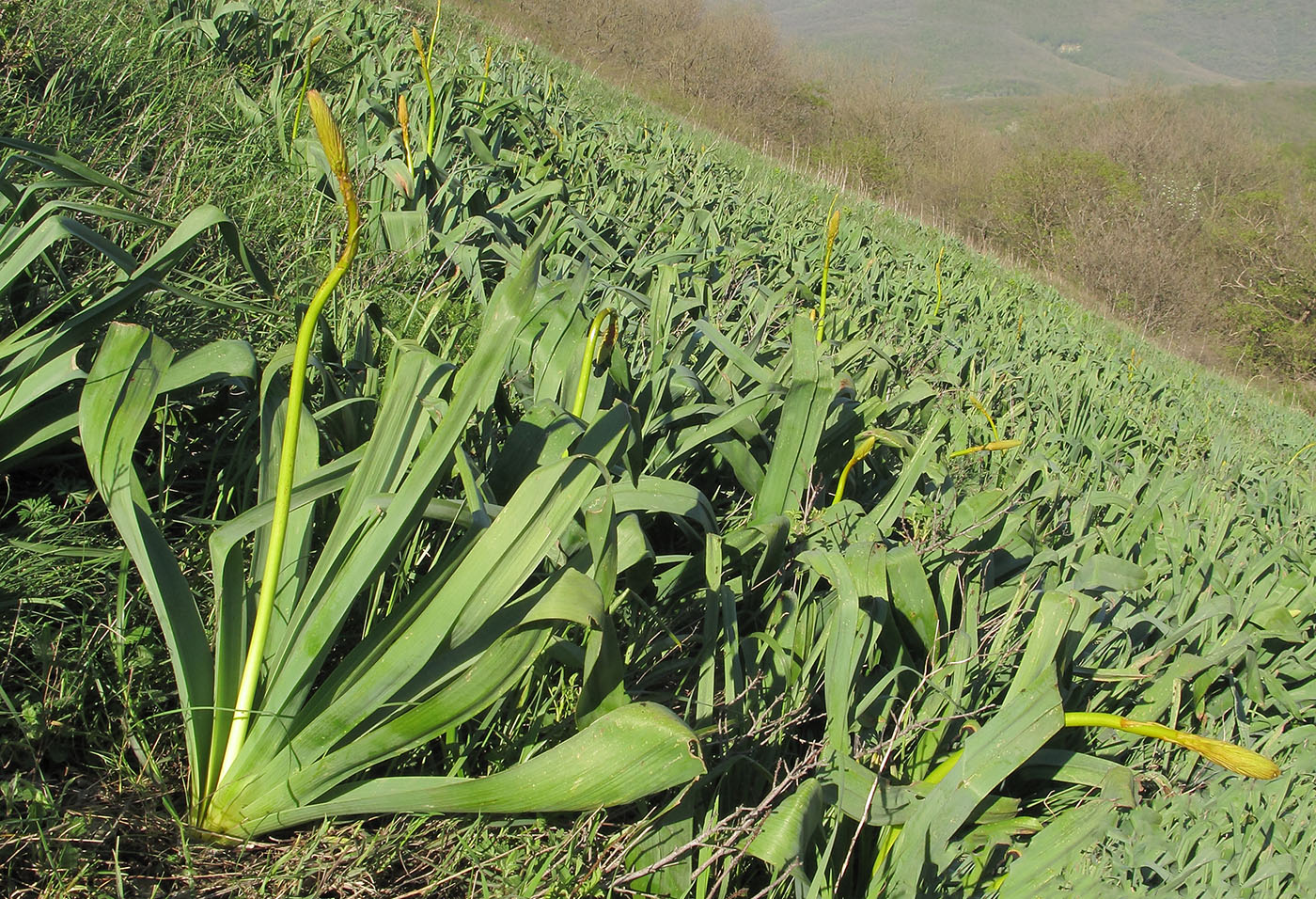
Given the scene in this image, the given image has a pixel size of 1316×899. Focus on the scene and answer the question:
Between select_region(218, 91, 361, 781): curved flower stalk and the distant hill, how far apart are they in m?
154

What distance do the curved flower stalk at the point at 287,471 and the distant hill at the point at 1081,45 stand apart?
506ft

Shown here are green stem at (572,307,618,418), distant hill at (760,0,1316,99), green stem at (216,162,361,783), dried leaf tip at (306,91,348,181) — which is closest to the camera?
dried leaf tip at (306,91,348,181)

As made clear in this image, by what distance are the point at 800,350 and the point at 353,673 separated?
3.78 feet

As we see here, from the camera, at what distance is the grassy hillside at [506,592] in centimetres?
104

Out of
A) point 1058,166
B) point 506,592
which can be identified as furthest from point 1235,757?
point 1058,166

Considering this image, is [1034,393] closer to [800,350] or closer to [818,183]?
[800,350]

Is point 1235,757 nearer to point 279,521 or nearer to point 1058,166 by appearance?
point 279,521

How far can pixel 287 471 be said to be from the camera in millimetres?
986

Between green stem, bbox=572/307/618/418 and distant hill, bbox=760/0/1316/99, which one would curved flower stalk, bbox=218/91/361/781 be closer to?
green stem, bbox=572/307/618/418

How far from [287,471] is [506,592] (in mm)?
302

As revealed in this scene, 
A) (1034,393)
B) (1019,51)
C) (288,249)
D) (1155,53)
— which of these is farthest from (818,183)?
(1155,53)

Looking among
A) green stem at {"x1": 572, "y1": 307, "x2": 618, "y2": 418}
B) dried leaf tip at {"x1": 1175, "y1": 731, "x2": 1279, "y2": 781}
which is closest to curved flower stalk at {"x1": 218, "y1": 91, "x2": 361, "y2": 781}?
green stem at {"x1": 572, "y1": 307, "x2": 618, "y2": 418}

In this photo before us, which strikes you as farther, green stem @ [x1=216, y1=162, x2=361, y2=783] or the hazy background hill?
the hazy background hill

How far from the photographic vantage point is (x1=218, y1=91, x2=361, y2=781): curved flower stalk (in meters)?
0.82
